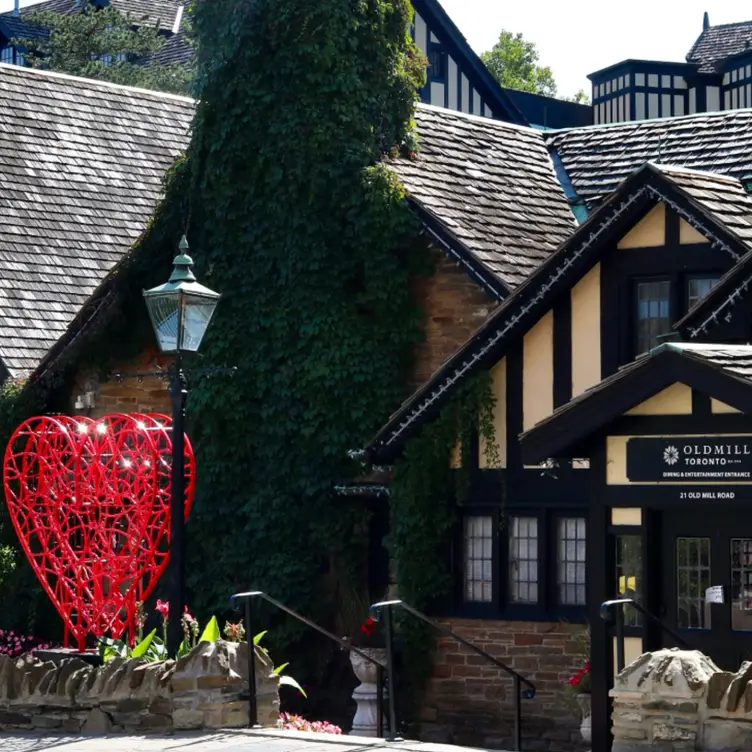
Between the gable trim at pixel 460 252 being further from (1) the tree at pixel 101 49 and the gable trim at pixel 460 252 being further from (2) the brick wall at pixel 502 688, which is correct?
(1) the tree at pixel 101 49

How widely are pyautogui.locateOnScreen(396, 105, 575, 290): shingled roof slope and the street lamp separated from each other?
18.1ft

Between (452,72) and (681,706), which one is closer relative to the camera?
(681,706)

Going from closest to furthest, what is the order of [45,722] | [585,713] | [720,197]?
[45,722]
[585,713]
[720,197]

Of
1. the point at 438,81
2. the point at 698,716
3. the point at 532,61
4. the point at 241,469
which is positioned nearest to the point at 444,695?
the point at 241,469

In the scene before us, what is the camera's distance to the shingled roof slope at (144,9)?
156 feet

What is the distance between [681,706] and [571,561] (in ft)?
23.7

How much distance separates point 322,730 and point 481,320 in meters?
5.64

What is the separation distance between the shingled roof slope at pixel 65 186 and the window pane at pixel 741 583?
35.1 feet

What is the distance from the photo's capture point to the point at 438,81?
3544 cm

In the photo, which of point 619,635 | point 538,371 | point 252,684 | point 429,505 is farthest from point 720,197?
point 252,684

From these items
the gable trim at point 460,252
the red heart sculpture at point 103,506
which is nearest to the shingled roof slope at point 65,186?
the red heart sculpture at point 103,506

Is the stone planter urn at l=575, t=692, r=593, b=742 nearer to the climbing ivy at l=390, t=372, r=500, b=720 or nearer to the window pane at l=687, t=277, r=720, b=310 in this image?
the climbing ivy at l=390, t=372, r=500, b=720

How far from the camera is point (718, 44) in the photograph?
4366 centimetres

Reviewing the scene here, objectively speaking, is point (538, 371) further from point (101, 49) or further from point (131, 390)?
point (101, 49)
